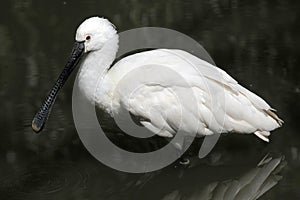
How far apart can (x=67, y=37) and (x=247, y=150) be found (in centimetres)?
320

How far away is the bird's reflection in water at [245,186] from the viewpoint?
6.28m

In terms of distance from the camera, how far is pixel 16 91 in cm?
783

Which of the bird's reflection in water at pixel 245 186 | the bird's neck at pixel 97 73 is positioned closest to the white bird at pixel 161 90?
→ the bird's neck at pixel 97 73

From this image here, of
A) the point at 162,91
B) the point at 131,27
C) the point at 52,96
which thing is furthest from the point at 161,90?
the point at 131,27

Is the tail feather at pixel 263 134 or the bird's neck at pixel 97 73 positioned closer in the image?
the bird's neck at pixel 97 73

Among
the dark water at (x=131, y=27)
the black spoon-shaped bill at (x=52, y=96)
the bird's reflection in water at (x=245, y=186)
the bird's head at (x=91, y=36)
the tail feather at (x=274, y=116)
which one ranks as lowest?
the bird's reflection in water at (x=245, y=186)

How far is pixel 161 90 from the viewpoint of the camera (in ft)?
21.0

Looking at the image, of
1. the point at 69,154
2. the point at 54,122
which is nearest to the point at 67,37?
the point at 54,122

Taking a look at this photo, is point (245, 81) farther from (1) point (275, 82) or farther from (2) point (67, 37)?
(2) point (67, 37)

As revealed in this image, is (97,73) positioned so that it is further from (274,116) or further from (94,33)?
(274,116)

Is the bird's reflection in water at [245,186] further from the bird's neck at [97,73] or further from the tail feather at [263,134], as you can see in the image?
the bird's neck at [97,73]

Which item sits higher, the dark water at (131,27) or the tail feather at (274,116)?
the tail feather at (274,116)

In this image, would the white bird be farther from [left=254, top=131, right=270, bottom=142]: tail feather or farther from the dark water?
the dark water

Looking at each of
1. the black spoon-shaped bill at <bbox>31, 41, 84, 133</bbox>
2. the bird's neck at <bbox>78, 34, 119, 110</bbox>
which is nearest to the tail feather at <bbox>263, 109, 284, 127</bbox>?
the bird's neck at <bbox>78, 34, 119, 110</bbox>
